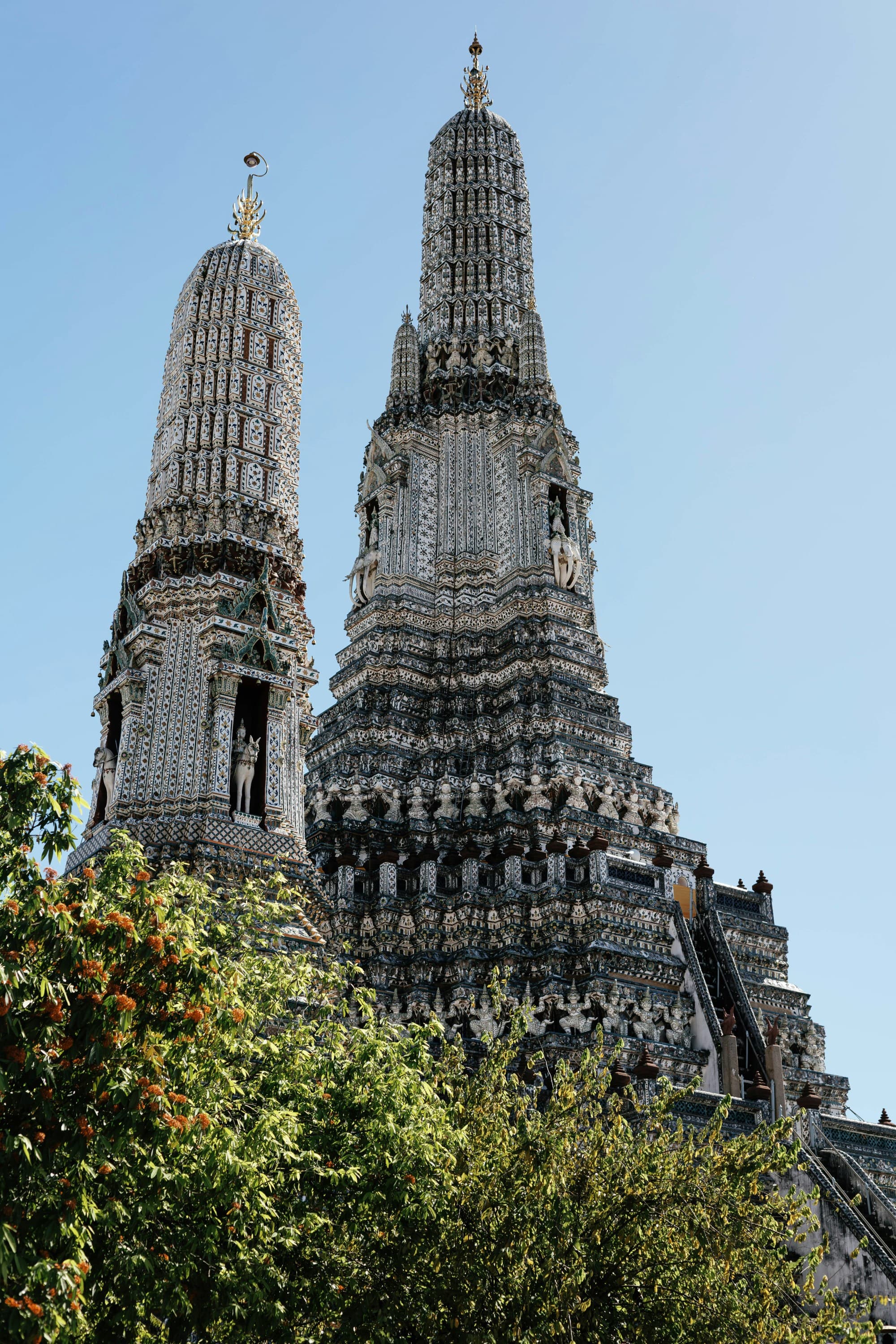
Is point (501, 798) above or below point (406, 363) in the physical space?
below

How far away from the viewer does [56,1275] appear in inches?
409

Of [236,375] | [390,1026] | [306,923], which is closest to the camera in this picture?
[390,1026]

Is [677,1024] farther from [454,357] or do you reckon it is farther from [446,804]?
[454,357]

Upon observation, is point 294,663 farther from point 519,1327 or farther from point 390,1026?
point 519,1327

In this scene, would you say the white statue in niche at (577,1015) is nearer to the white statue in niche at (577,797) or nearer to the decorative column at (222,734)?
the white statue in niche at (577,797)

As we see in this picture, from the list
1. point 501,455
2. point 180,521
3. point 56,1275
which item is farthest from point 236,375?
point 56,1275

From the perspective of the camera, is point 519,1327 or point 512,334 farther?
point 512,334

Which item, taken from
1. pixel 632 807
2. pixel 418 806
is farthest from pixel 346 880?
pixel 632 807

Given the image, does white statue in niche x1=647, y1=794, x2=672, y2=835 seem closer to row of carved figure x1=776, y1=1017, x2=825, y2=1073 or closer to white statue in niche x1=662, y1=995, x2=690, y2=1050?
row of carved figure x1=776, y1=1017, x2=825, y2=1073

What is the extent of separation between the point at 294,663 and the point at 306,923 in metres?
5.25

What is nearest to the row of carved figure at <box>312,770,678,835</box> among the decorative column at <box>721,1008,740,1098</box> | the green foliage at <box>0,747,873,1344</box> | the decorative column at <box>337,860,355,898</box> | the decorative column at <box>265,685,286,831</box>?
the decorative column at <box>337,860,355,898</box>

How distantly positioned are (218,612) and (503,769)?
10.9 m

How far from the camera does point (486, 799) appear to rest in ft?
120

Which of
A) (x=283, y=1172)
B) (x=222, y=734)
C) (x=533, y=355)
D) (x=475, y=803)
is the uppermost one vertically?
(x=533, y=355)
